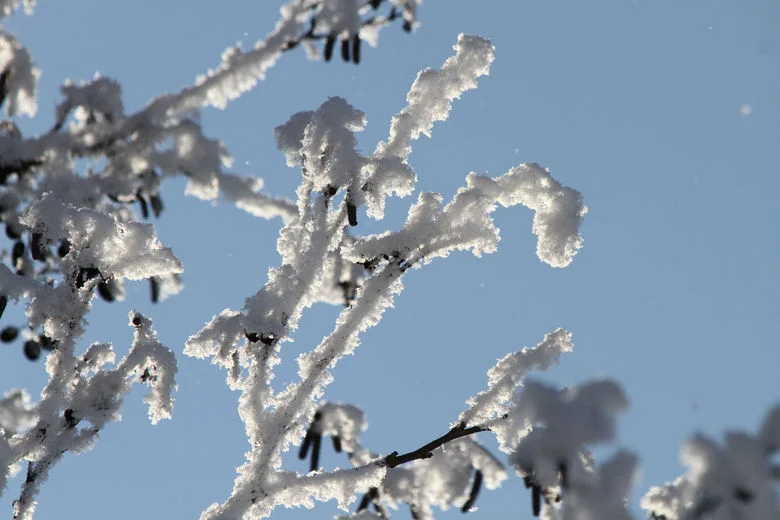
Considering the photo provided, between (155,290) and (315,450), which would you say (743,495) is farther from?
(155,290)

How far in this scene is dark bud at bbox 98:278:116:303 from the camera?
12.2 feet

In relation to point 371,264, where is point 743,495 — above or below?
below

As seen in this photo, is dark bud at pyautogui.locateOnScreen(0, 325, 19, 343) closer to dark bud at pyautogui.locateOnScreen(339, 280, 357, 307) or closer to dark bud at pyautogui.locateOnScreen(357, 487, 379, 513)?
dark bud at pyautogui.locateOnScreen(339, 280, 357, 307)

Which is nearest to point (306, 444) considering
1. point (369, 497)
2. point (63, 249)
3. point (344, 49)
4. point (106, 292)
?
point (369, 497)

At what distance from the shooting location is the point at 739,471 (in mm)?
1856

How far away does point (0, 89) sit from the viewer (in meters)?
2.81

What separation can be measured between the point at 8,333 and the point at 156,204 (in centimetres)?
132

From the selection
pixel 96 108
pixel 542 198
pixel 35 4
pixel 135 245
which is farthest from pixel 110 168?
pixel 542 198

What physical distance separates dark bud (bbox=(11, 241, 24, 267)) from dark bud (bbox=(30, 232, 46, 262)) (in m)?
0.13

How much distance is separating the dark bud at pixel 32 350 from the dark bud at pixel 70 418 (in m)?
0.37

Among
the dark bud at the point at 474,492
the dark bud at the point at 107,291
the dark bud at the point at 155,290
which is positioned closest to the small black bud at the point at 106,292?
the dark bud at the point at 107,291

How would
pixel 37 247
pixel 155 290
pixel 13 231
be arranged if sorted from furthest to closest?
1. pixel 155 290
2. pixel 37 247
3. pixel 13 231

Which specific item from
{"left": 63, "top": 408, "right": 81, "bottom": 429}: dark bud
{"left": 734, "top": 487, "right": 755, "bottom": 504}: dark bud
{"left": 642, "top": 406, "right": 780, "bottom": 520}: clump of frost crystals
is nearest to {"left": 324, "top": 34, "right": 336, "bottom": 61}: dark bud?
{"left": 642, "top": 406, "right": 780, "bottom": 520}: clump of frost crystals

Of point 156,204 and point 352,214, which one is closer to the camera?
point 156,204
